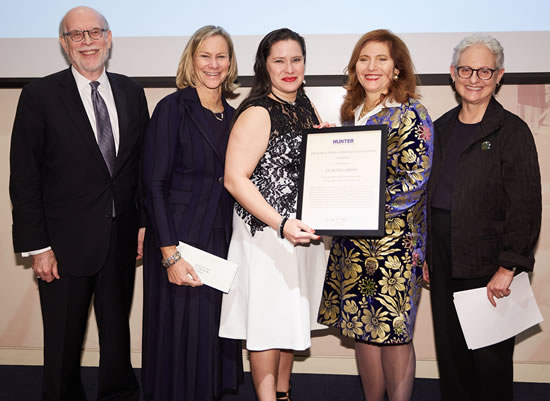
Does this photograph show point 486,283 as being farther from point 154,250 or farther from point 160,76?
point 160,76

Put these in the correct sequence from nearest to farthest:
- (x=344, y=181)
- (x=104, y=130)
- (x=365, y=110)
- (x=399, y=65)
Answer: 1. (x=344, y=181)
2. (x=399, y=65)
3. (x=365, y=110)
4. (x=104, y=130)

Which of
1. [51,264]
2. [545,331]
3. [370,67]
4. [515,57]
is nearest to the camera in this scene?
[370,67]

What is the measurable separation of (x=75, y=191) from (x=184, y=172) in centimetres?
49

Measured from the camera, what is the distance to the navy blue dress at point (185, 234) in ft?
7.42

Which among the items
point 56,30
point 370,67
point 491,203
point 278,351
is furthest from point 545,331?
point 56,30

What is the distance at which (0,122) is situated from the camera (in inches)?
133

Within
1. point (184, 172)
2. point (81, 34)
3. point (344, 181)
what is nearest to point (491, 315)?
point (344, 181)

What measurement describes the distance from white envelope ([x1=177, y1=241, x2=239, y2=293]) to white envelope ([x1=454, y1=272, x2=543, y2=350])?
986 millimetres

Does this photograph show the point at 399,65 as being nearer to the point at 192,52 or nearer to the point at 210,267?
the point at 192,52

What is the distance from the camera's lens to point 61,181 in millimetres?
2293

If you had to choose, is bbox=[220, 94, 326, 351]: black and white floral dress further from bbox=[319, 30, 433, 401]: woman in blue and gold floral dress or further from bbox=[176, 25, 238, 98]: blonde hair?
bbox=[176, 25, 238, 98]: blonde hair

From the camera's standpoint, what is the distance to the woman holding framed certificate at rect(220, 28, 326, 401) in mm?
2094

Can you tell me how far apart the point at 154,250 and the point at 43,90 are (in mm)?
858

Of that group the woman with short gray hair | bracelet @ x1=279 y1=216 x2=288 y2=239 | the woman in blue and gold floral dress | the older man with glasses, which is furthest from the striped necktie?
the woman with short gray hair
